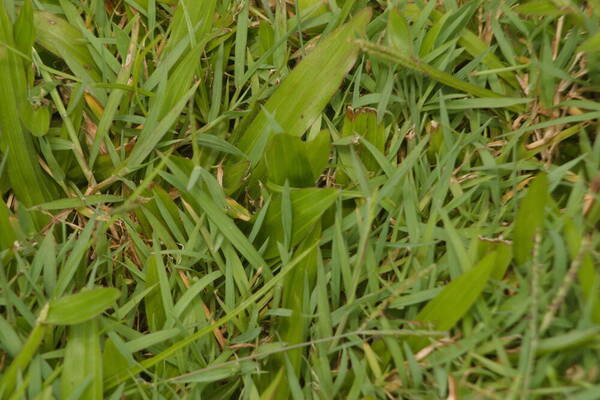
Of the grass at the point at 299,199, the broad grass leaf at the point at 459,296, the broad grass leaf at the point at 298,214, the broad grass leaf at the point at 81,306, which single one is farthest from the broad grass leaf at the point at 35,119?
the broad grass leaf at the point at 459,296

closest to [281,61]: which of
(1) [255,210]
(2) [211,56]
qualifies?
(2) [211,56]

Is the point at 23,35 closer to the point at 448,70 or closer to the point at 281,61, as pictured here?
the point at 281,61

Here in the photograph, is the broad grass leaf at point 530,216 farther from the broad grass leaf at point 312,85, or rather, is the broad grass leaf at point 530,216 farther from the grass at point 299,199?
the broad grass leaf at point 312,85

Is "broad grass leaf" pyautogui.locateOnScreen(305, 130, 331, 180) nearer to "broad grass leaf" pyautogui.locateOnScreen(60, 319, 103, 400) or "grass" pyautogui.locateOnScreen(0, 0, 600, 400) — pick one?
"grass" pyautogui.locateOnScreen(0, 0, 600, 400)

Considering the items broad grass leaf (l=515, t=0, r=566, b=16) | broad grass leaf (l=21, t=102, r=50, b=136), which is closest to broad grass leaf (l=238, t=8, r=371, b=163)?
broad grass leaf (l=515, t=0, r=566, b=16)

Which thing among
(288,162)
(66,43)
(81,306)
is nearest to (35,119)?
(66,43)

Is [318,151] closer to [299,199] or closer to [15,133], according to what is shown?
[299,199]

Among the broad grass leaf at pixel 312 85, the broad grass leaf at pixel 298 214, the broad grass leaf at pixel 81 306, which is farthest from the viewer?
the broad grass leaf at pixel 312 85
